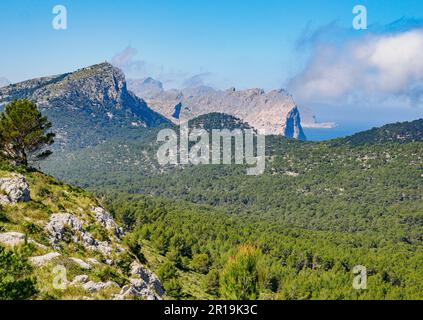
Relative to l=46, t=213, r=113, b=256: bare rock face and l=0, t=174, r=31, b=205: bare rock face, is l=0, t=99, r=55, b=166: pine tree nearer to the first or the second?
l=0, t=174, r=31, b=205: bare rock face

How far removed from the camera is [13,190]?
40781 millimetres

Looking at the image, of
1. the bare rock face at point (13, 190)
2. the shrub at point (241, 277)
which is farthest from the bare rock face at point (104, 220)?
the shrub at point (241, 277)

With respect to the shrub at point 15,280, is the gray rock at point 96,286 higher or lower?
lower

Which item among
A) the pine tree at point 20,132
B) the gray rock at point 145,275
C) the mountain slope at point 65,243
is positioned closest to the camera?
the mountain slope at point 65,243

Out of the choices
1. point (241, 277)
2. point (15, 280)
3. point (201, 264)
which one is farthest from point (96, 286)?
point (201, 264)

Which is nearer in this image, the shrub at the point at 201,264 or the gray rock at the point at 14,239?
the gray rock at the point at 14,239

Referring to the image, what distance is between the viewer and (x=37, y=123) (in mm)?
61781

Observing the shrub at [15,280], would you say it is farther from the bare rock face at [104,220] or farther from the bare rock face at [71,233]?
the bare rock face at [104,220]

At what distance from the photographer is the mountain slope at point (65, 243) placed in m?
28.7

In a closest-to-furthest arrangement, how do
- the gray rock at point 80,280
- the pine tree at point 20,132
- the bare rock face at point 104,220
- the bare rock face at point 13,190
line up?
1. the gray rock at point 80,280
2. the bare rock face at point 13,190
3. the bare rock face at point 104,220
4. the pine tree at point 20,132

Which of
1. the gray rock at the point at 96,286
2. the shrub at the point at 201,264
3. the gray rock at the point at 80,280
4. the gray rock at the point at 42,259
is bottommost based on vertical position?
the shrub at the point at 201,264
